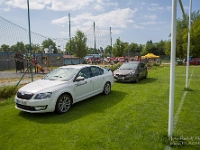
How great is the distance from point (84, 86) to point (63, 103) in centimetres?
118

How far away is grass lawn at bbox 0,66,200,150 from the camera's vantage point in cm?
347

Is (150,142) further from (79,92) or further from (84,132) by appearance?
(79,92)

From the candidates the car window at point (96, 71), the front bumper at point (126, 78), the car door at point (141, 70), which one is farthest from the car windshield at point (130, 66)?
the car window at point (96, 71)

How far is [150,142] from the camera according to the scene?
3.45 meters

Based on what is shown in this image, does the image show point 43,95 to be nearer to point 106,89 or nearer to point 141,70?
point 106,89

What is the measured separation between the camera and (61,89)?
5.39 meters

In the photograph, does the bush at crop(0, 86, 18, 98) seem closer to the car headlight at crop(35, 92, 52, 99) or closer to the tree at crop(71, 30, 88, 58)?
the car headlight at crop(35, 92, 52, 99)

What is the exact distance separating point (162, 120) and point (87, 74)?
339 cm

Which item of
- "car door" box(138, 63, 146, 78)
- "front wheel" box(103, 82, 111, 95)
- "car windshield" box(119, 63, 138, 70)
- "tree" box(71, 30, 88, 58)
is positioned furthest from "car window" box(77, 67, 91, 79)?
"tree" box(71, 30, 88, 58)

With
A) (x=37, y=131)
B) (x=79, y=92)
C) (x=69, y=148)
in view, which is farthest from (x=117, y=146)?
(x=79, y=92)

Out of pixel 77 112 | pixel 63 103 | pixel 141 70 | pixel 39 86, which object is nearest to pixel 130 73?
pixel 141 70

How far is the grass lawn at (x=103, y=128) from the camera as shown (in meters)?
3.47

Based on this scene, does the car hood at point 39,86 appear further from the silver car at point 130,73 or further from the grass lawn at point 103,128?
the silver car at point 130,73

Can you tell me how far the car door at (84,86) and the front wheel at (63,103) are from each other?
0.37 m
